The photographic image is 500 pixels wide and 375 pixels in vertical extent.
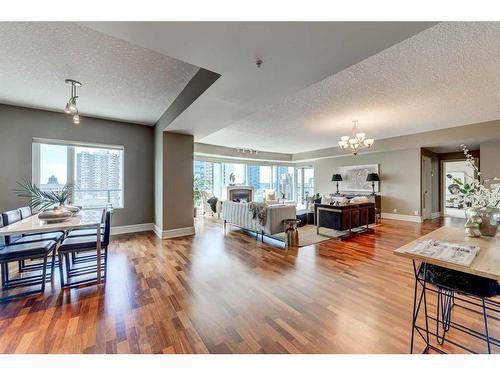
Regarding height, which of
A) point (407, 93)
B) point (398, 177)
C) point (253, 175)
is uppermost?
point (407, 93)

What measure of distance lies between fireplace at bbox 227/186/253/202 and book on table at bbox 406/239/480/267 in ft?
22.2

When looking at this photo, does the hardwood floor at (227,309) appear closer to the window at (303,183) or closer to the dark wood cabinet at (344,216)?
the dark wood cabinet at (344,216)

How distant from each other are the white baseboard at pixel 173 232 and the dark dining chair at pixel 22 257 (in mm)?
2083

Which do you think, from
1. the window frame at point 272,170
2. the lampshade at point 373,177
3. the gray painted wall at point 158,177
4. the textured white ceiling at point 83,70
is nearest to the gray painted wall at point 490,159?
the lampshade at point 373,177

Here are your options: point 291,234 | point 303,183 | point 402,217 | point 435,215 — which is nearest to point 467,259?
point 291,234

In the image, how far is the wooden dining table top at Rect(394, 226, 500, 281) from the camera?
1022mm

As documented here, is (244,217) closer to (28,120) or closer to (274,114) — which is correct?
(274,114)

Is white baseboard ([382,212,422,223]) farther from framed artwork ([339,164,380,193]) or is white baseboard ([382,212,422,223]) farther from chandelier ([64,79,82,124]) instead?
chandelier ([64,79,82,124])

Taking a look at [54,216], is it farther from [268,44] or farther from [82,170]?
[268,44]

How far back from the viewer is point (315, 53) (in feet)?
5.70

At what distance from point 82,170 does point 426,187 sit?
9.79 metres

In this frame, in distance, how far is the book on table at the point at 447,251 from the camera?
114 centimetres

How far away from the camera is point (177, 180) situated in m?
4.68
